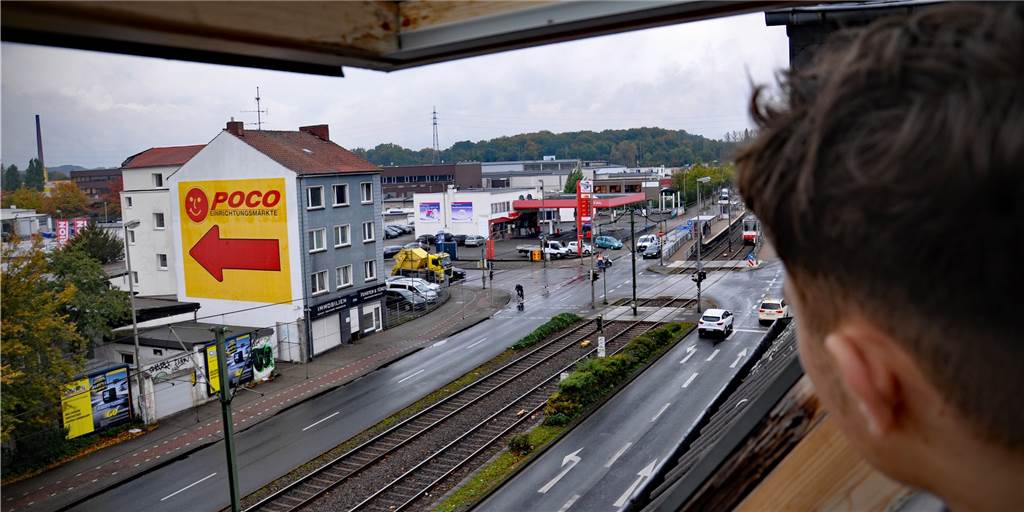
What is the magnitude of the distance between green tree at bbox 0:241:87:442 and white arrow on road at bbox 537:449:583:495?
20.8 feet

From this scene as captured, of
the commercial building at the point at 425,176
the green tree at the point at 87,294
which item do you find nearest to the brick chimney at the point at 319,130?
the green tree at the point at 87,294

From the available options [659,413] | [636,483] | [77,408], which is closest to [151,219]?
[77,408]

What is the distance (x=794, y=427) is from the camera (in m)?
1.32

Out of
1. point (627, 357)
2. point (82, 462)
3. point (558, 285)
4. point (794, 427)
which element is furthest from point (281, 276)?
point (794, 427)

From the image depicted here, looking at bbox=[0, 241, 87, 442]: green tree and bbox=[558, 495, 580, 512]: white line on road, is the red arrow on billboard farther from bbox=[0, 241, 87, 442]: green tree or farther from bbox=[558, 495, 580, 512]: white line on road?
bbox=[558, 495, 580, 512]: white line on road

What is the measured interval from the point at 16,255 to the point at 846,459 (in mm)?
11058

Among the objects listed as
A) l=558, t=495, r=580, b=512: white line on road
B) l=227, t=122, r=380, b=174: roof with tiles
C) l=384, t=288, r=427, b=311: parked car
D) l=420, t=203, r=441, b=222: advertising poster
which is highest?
l=227, t=122, r=380, b=174: roof with tiles

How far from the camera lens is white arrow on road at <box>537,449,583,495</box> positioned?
9.67 m

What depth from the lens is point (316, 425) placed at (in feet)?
41.2

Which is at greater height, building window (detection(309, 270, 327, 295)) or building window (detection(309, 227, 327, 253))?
building window (detection(309, 227, 327, 253))

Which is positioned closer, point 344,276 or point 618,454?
point 618,454

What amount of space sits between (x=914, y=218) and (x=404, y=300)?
888 inches

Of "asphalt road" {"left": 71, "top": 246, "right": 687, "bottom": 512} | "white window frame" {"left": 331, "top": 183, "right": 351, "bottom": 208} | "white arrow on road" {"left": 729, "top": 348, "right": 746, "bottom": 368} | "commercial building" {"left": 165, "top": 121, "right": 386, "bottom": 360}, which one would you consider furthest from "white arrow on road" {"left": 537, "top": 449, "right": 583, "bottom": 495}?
"white window frame" {"left": 331, "top": 183, "right": 351, "bottom": 208}

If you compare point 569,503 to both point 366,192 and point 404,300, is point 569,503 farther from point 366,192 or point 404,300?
point 404,300
